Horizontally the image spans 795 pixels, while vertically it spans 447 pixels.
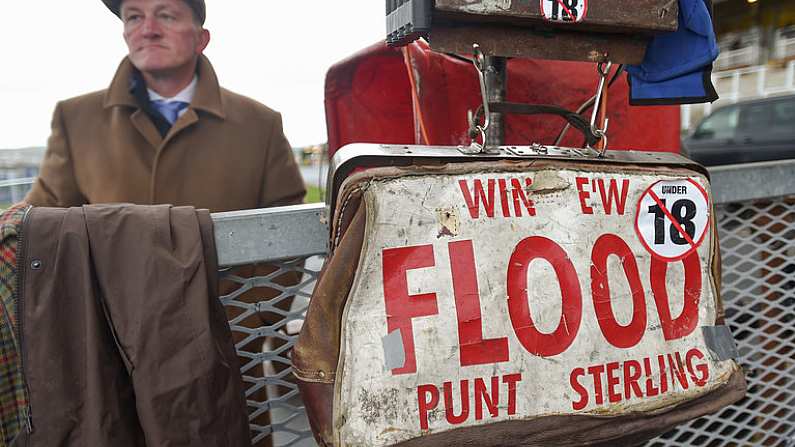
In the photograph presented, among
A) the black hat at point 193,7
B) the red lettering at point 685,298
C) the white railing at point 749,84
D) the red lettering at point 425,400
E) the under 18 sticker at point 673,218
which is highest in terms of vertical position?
the white railing at point 749,84

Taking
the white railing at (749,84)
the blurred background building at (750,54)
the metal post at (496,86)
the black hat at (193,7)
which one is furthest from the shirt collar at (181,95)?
the white railing at (749,84)

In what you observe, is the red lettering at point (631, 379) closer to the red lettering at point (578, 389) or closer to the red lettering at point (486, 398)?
the red lettering at point (578, 389)

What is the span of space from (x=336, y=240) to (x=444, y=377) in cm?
30

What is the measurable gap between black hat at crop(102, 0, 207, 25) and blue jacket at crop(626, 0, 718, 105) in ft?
4.85

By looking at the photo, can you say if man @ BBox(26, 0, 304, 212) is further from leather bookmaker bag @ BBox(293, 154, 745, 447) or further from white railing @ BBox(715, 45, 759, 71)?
white railing @ BBox(715, 45, 759, 71)

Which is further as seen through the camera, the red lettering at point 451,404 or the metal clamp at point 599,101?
the metal clamp at point 599,101

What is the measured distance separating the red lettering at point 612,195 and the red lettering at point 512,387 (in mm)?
359

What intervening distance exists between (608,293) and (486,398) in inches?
12.2

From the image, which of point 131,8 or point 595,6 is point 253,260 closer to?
point 595,6

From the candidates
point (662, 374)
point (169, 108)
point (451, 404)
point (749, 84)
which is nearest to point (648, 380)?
point (662, 374)

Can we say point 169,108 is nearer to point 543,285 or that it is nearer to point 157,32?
point 157,32

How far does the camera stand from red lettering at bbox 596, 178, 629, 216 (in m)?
1.08

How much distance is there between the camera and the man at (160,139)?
6.37 ft

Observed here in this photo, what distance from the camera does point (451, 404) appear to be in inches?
38.4
